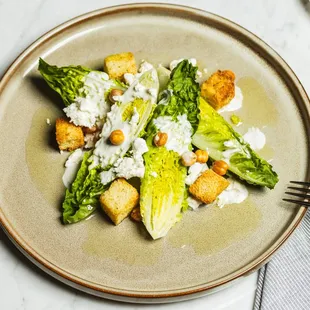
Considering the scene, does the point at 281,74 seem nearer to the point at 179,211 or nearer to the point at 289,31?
the point at 289,31

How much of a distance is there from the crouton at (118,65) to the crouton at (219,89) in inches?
19.2

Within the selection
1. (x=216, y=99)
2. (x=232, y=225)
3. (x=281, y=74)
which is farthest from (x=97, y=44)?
(x=232, y=225)

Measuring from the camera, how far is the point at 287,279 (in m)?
3.87

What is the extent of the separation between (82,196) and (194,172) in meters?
0.68

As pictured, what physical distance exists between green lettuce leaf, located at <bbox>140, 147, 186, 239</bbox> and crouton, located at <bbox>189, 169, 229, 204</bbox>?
87 mm

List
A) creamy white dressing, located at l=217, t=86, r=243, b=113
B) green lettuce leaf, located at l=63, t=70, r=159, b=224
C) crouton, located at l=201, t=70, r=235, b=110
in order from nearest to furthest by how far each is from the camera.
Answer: green lettuce leaf, located at l=63, t=70, r=159, b=224
crouton, located at l=201, t=70, r=235, b=110
creamy white dressing, located at l=217, t=86, r=243, b=113

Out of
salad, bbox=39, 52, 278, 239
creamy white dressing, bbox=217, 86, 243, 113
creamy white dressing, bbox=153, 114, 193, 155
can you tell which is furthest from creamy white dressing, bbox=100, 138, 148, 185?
creamy white dressing, bbox=217, 86, 243, 113

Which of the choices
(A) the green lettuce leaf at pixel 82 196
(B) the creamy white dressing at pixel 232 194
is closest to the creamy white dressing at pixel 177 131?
(B) the creamy white dressing at pixel 232 194

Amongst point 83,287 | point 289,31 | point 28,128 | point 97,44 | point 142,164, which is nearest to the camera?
point 83,287

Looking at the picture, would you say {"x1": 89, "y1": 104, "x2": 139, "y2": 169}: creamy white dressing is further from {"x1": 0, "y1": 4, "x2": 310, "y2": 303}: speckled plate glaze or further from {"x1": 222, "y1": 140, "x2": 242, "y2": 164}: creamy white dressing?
{"x1": 222, "y1": 140, "x2": 242, "y2": 164}: creamy white dressing

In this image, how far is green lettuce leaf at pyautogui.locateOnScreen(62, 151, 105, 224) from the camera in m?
3.76

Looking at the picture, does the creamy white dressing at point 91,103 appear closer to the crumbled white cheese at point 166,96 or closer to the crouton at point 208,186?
the crumbled white cheese at point 166,96

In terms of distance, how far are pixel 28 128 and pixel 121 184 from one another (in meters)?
0.75

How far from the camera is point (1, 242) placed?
393 cm
